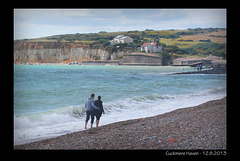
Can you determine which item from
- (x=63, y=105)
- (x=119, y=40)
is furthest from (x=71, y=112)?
(x=119, y=40)

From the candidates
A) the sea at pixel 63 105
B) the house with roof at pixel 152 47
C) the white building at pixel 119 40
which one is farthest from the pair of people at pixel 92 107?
the house with roof at pixel 152 47

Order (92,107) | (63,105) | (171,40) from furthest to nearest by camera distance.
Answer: (171,40)
(63,105)
(92,107)

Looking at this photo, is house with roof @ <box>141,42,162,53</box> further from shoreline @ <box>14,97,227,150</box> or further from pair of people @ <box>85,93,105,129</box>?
shoreline @ <box>14,97,227,150</box>

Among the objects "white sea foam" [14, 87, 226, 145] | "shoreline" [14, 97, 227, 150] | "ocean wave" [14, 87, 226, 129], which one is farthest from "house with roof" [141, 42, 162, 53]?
"shoreline" [14, 97, 227, 150]

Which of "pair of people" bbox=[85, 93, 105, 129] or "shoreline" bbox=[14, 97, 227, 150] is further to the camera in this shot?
"pair of people" bbox=[85, 93, 105, 129]

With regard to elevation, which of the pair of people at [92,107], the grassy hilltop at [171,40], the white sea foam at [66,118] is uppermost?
the grassy hilltop at [171,40]

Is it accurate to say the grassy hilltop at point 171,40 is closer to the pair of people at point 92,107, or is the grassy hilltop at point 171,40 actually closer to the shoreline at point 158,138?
the pair of people at point 92,107

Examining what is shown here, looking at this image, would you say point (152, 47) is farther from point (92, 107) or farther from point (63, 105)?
point (92, 107)

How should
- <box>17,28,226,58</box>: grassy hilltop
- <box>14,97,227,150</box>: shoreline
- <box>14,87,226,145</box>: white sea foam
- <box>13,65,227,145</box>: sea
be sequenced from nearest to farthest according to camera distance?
<box>14,97,227,150</box>: shoreline, <box>14,87,226,145</box>: white sea foam, <box>13,65,227,145</box>: sea, <box>17,28,226,58</box>: grassy hilltop

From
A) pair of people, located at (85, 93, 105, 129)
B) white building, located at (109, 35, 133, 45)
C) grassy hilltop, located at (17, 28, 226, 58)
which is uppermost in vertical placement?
white building, located at (109, 35, 133, 45)
